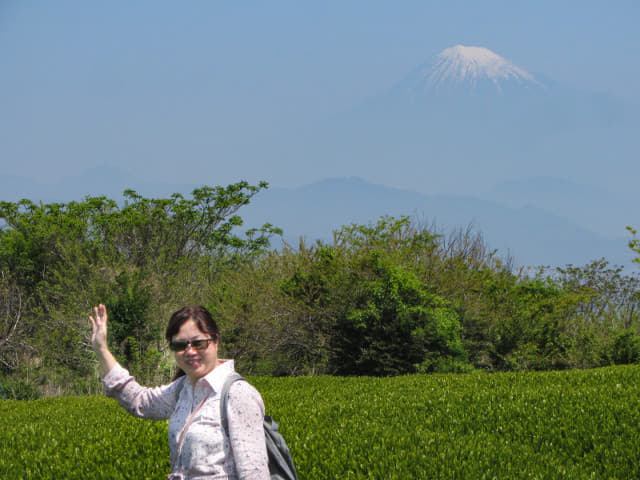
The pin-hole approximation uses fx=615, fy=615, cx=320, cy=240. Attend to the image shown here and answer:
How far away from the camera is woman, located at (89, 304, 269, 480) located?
3113 millimetres

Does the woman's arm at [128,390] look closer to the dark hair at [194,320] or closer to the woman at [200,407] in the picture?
the woman at [200,407]

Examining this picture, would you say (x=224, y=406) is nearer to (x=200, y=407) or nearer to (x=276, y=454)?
(x=200, y=407)

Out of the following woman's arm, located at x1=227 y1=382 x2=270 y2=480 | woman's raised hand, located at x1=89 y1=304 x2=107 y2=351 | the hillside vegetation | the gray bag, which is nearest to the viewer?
woman's arm, located at x1=227 y1=382 x2=270 y2=480

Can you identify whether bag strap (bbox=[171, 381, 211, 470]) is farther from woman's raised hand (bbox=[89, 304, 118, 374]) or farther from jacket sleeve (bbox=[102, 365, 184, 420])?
Result: woman's raised hand (bbox=[89, 304, 118, 374])

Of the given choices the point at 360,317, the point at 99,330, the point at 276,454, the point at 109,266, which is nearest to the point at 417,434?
the point at 276,454

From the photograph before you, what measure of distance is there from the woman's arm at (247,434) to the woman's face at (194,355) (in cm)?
29

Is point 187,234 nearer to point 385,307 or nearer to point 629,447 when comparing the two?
point 385,307

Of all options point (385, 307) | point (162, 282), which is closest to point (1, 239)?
point (162, 282)

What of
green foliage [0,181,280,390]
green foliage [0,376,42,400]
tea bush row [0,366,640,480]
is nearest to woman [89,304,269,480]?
tea bush row [0,366,640,480]

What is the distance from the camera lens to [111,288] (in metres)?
16.4

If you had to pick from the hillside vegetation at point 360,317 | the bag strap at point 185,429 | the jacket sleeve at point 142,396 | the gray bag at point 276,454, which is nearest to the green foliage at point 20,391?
the hillside vegetation at point 360,317

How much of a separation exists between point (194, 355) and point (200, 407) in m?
0.28

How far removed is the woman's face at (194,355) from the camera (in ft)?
11.1

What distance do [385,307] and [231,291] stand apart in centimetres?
501
